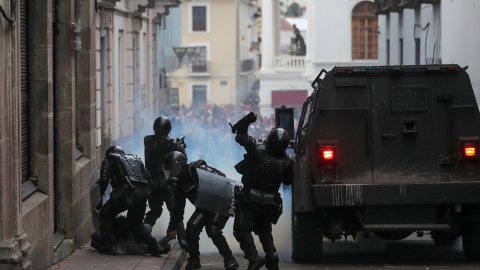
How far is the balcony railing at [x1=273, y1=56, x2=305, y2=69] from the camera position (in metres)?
60.0

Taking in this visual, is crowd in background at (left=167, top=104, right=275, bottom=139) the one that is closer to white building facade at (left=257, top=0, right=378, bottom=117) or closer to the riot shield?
white building facade at (left=257, top=0, right=378, bottom=117)

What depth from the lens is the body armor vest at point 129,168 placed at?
43.2 feet

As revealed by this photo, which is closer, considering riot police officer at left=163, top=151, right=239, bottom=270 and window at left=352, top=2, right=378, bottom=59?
riot police officer at left=163, top=151, right=239, bottom=270

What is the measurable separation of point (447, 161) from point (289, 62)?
4818 centimetres

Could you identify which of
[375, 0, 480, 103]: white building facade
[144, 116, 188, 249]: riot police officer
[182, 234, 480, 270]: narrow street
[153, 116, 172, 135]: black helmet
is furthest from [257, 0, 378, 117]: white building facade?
[153, 116, 172, 135]: black helmet

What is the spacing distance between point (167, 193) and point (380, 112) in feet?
10.9

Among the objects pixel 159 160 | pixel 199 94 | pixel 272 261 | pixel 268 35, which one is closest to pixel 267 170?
pixel 272 261

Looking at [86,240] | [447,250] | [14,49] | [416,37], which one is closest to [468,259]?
[447,250]

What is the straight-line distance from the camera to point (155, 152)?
1498 centimetres

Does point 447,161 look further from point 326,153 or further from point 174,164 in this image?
point 174,164

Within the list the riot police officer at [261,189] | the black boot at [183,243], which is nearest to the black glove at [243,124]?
the riot police officer at [261,189]

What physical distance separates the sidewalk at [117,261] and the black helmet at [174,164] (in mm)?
1005

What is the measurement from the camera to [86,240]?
1537 cm

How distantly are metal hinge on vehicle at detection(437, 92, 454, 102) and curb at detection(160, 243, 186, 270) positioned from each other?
141 inches
